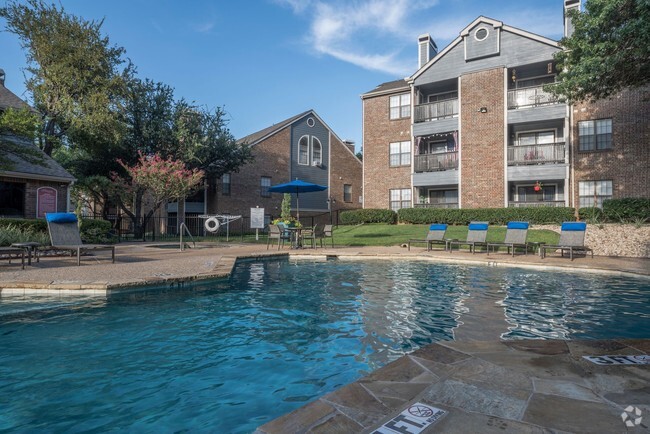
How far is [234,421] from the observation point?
2.72 meters

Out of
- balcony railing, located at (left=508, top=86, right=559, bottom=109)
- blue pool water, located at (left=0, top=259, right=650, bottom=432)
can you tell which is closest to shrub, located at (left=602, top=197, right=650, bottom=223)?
balcony railing, located at (left=508, top=86, right=559, bottom=109)

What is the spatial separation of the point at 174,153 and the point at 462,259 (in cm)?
1746

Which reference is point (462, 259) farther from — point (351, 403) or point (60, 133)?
point (60, 133)

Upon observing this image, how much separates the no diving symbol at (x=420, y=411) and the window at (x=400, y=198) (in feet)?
72.7

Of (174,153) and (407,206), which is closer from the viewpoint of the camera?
(174,153)

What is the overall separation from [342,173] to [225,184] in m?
10.7

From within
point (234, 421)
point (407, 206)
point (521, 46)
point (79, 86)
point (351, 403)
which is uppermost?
point (521, 46)

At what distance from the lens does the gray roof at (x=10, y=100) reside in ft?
58.7

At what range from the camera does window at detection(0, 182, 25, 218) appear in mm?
16547

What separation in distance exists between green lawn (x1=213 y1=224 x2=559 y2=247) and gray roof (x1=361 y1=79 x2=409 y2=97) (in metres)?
9.46

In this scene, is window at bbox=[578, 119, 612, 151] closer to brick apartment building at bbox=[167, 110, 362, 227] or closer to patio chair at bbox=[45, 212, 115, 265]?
brick apartment building at bbox=[167, 110, 362, 227]

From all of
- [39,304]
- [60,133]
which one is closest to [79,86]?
[60,133]

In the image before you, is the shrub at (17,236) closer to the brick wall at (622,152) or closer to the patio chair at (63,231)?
the patio chair at (63,231)

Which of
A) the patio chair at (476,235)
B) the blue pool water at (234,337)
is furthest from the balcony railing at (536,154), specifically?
the blue pool water at (234,337)
